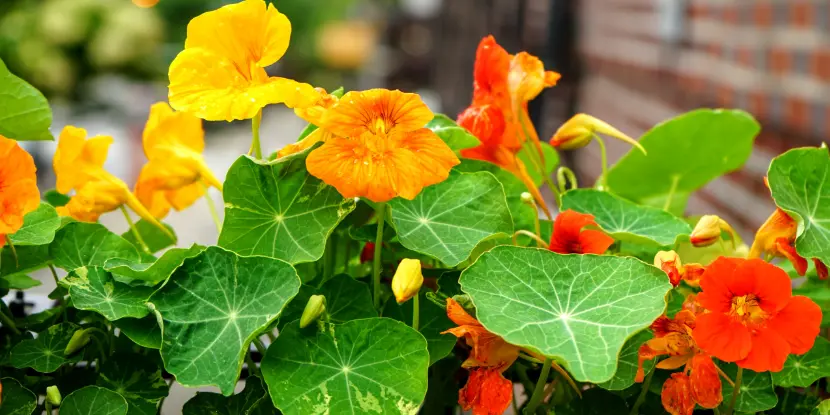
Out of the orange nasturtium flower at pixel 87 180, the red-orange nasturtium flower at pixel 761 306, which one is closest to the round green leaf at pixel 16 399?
the orange nasturtium flower at pixel 87 180

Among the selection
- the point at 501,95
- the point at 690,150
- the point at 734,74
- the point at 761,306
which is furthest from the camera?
the point at 734,74

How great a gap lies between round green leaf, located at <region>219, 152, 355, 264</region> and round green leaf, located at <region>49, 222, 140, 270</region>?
0.07 meters

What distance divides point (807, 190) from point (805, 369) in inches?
3.9

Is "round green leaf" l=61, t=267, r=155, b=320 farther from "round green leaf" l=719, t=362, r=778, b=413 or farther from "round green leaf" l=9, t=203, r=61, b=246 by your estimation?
"round green leaf" l=719, t=362, r=778, b=413

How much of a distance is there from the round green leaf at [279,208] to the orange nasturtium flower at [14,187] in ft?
0.32

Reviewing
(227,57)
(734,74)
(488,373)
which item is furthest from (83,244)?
(734,74)

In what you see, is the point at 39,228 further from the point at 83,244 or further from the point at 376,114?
the point at 376,114

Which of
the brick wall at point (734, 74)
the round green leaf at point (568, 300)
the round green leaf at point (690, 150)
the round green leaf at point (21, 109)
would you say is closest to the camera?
the round green leaf at point (568, 300)

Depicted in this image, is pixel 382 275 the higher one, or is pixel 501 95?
pixel 501 95

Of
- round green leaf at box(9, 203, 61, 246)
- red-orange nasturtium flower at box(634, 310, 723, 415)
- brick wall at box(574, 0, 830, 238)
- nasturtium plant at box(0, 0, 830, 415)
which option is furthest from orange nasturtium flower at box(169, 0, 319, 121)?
brick wall at box(574, 0, 830, 238)

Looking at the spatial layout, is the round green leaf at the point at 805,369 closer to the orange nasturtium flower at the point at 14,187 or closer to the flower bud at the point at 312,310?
the flower bud at the point at 312,310

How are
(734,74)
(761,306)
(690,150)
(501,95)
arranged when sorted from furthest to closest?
(734,74) < (690,150) < (501,95) < (761,306)

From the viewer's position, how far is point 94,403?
0.46 metres

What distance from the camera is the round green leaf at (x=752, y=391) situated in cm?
48
